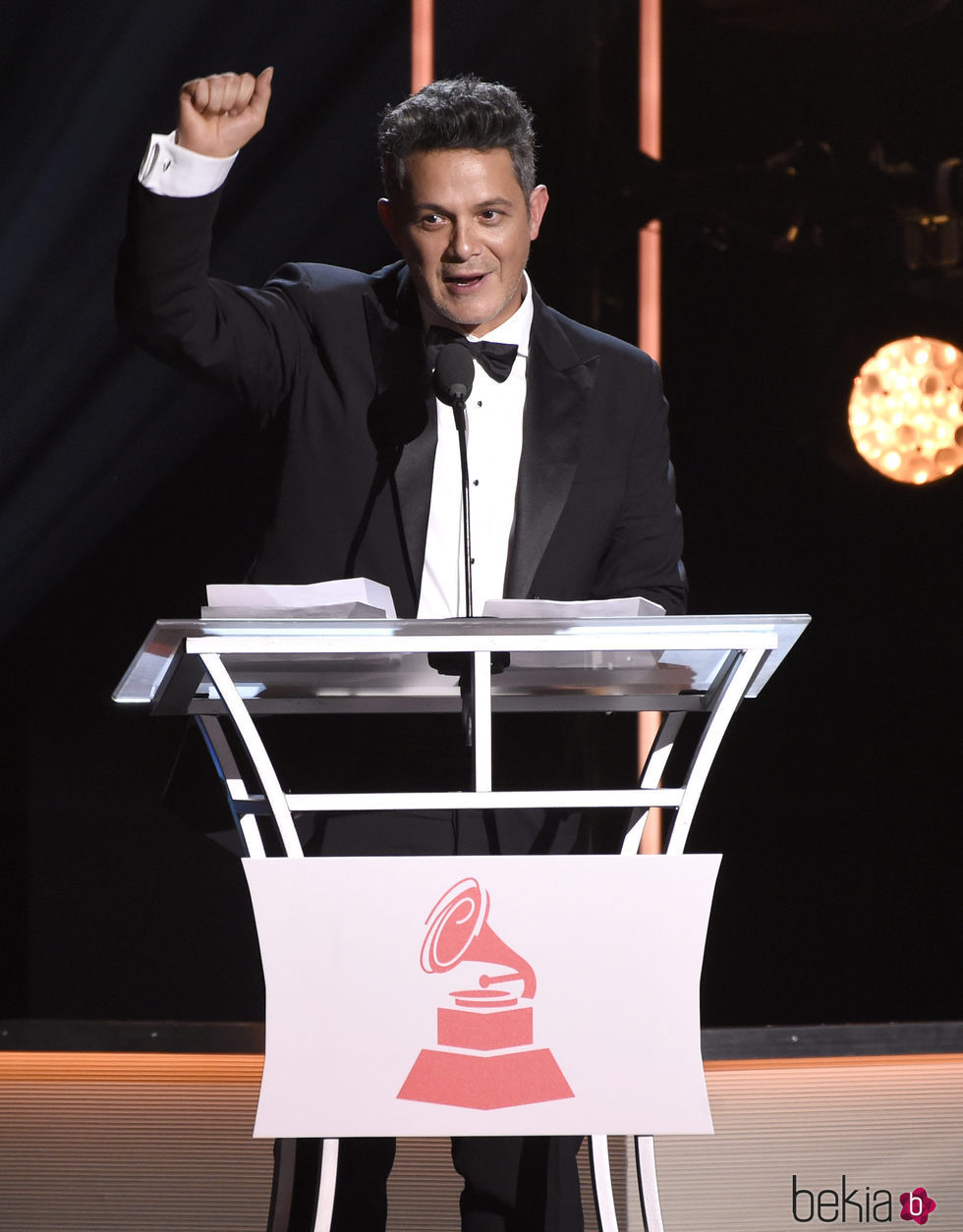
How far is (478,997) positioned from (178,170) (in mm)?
902

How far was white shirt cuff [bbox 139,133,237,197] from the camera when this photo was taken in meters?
1.39

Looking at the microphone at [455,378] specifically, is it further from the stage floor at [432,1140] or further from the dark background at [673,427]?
the dark background at [673,427]

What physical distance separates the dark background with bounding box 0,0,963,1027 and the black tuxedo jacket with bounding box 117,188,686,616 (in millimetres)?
1013

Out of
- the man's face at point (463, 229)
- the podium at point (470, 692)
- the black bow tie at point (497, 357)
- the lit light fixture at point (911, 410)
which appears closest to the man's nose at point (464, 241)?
the man's face at point (463, 229)

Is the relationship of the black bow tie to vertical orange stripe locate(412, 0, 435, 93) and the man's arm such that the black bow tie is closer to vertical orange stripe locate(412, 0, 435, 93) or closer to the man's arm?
the man's arm

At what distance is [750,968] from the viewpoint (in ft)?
9.93

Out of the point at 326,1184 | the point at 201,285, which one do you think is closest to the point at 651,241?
the point at 201,285

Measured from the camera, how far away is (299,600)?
3.94 ft

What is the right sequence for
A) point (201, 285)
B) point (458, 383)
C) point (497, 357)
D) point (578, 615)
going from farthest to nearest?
point (497, 357), point (201, 285), point (458, 383), point (578, 615)

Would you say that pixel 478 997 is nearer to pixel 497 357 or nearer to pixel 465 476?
pixel 465 476

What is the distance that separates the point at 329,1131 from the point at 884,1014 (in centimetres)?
222

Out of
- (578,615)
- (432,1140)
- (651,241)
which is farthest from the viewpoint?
(651,241)

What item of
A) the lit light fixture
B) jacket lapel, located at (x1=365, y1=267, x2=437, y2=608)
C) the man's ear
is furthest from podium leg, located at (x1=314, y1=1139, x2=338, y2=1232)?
the lit light fixture

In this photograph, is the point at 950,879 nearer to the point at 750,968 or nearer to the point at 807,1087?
the point at 750,968
